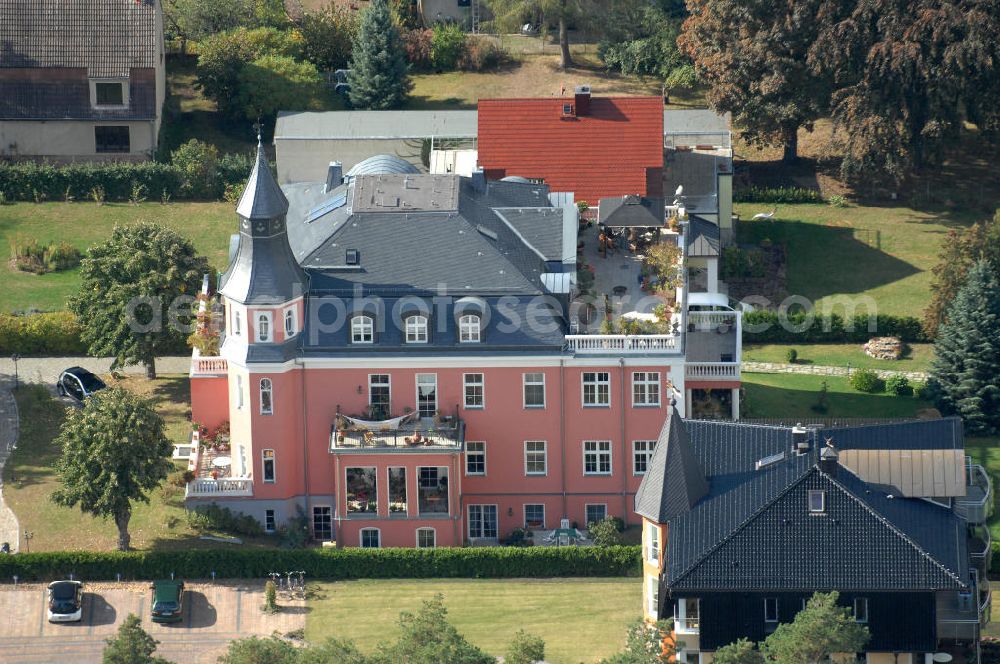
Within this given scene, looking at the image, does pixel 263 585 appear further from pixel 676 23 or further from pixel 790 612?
pixel 676 23

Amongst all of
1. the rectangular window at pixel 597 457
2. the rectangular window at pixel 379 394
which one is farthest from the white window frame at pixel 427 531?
the rectangular window at pixel 597 457

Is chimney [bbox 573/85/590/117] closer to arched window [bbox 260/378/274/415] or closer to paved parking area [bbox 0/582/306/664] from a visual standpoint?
arched window [bbox 260/378/274/415]

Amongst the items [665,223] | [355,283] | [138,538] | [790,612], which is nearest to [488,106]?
[665,223]

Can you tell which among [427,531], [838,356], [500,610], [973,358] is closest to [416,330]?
[427,531]

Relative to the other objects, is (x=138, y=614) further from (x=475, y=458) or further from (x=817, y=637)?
(x=817, y=637)

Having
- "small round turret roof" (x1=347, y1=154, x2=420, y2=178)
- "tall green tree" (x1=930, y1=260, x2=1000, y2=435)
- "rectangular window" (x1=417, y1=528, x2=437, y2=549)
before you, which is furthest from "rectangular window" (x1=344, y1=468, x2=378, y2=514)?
"tall green tree" (x1=930, y1=260, x2=1000, y2=435)

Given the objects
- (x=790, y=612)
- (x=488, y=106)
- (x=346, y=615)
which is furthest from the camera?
(x=488, y=106)
